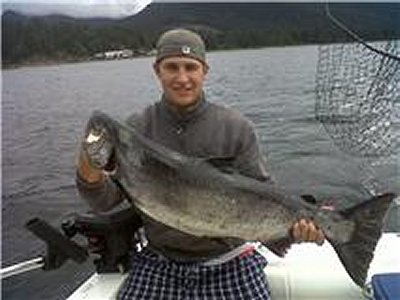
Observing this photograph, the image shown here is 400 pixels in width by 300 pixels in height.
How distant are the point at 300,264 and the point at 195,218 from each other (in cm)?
148

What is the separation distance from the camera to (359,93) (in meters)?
8.58

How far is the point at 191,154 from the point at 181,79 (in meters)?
0.40

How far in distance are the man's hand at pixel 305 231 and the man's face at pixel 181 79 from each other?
0.94m

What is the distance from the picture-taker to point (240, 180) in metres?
3.62

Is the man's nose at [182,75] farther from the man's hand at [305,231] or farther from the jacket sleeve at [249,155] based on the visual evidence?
the man's hand at [305,231]

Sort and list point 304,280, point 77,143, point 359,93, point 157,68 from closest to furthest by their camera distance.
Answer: point 157,68 < point 304,280 < point 359,93 < point 77,143

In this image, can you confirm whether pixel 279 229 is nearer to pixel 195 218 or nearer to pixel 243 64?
pixel 195 218

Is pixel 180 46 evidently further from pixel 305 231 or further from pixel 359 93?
pixel 359 93

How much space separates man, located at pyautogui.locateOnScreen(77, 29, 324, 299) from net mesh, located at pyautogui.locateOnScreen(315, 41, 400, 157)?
5.06 feet

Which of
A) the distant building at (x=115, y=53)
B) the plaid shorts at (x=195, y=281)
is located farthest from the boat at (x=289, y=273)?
the distant building at (x=115, y=53)

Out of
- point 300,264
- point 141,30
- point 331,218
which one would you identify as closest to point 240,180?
point 331,218

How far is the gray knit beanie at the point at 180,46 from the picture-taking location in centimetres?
398

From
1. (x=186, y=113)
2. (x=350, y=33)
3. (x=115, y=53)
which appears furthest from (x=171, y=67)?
(x=115, y=53)

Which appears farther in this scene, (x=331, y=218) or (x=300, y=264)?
(x=300, y=264)
